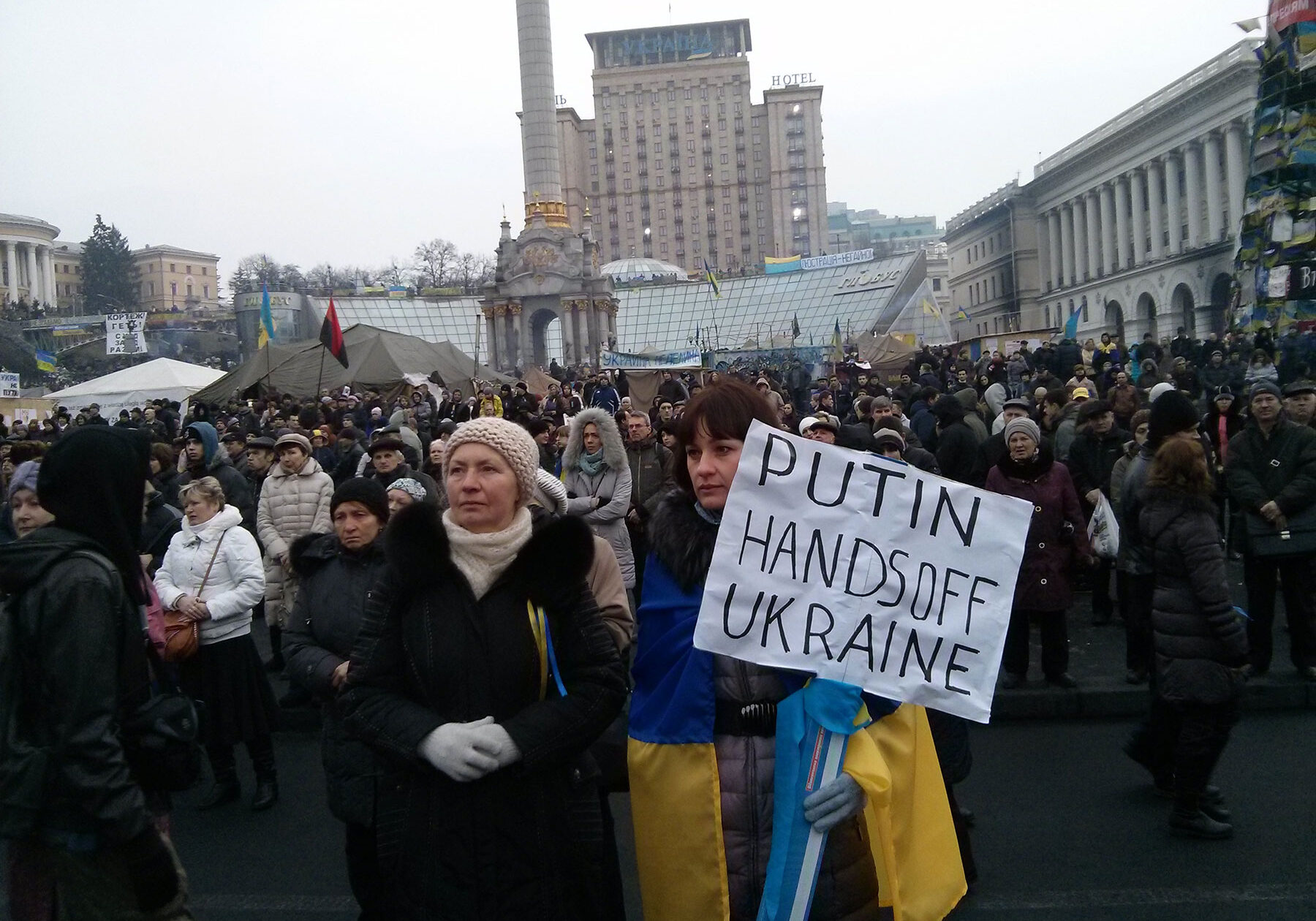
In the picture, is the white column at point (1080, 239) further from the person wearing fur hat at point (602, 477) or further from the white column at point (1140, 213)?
the person wearing fur hat at point (602, 477)

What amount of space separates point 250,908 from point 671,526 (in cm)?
291

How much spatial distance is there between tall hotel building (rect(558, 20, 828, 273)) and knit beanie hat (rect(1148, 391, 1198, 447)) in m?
112

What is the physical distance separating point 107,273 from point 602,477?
304 feet

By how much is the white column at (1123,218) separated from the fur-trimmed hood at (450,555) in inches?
2853

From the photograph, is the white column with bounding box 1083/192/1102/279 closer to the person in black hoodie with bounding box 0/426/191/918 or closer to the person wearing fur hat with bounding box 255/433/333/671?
the person wearing fur hat with bounding box 255/433/333/671

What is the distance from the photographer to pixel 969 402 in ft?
38.8

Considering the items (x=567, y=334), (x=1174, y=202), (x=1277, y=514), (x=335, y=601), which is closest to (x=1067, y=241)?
(x=1174, y=202)

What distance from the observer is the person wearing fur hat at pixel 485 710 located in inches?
103

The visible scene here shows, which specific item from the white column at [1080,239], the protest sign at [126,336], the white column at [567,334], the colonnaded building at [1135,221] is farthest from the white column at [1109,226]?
the protest sign at [126,336]

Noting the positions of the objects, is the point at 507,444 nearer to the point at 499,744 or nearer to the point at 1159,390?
the point at 499,744

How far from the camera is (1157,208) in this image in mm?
63438

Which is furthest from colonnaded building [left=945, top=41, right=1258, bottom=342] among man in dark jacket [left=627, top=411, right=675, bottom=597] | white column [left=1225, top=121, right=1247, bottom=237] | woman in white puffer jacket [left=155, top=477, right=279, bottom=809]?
woman in white puffer jacket [left=155, top=477, right=279, bottom=809]

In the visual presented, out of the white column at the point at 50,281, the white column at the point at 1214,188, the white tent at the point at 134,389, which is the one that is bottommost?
the white tent at the point at 134,389

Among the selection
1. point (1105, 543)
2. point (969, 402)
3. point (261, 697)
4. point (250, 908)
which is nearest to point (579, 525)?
point (250, 908)
